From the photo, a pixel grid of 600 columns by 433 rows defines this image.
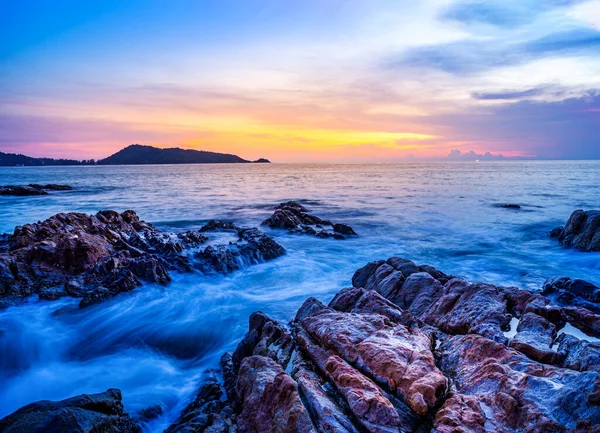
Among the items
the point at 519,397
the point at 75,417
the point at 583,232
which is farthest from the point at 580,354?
the point at 583,232

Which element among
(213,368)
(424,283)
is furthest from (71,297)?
(424,283)

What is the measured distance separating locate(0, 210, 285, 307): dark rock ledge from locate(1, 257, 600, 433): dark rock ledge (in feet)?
17.3

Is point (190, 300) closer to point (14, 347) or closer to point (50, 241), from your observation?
point (14, 347)

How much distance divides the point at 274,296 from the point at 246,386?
19.4 ft

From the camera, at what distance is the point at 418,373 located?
4.42 m

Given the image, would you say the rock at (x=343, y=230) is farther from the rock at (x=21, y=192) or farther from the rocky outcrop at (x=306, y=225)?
the rock at (x=21, y=192)

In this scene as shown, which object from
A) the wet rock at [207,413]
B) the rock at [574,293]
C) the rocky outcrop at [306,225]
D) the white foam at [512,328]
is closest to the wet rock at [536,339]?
the white foam at [512,328]

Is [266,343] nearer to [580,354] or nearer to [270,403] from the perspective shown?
[270,403]

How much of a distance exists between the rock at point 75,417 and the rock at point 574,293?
901cm

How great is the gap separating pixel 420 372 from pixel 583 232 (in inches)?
575

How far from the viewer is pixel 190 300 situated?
10.3 metres

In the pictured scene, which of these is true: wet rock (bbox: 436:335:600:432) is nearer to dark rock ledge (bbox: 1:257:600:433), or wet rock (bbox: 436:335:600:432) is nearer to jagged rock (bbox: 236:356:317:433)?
dark rock ledge (bbox: 1:257:600:433)

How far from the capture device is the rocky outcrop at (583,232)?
14.1 meters

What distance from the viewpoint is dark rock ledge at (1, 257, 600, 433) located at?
12.2ft
